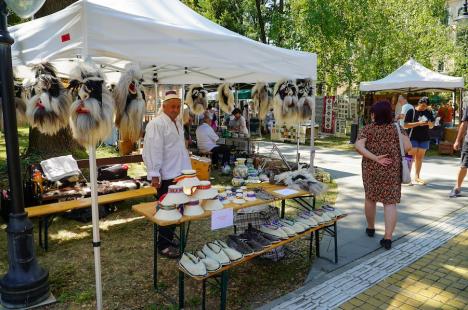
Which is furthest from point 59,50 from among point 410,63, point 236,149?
point 410,63

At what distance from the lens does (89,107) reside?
2.52m

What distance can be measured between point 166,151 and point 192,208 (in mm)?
1001

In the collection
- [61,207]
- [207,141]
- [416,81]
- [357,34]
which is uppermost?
[357,34]

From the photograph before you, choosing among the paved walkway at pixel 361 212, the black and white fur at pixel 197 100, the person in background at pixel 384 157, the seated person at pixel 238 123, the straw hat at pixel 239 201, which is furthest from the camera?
the seated person at pixel 238 123

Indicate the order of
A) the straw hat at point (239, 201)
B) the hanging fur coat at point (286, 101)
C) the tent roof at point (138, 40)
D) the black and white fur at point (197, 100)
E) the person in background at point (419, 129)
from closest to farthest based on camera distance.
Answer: the tent roof at point (138, 40) → the straw hat at point (239, 201) → the hanging fur coat at point (286, 101) → the person in background at point (419, 129) → the black and white fur at point (197, 100)

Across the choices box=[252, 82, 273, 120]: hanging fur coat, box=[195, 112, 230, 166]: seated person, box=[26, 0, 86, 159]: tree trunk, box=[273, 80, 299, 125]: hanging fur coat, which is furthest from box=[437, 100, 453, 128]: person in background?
box=[26, 0, 86, 159]: tree trunk

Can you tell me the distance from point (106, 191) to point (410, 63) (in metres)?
11.5

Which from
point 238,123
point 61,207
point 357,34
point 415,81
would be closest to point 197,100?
point 238,123

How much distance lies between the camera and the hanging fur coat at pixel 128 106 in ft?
9.32

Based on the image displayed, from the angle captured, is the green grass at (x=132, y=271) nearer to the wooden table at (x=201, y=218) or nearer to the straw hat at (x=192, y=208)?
the wooden table at (x=201, y=218)

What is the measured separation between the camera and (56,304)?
293 centimetres

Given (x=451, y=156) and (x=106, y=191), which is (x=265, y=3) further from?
(x=106, y=191)

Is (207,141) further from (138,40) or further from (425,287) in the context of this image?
(425,287)

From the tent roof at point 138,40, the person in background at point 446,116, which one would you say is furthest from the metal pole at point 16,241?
the person in background at point 446,116
